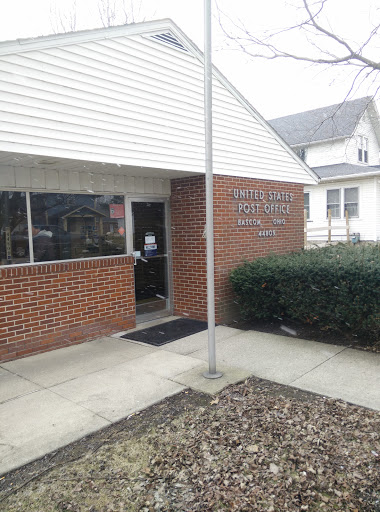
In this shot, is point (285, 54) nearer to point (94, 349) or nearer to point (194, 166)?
point (194, 166)

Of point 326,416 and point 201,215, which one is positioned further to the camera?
point 201,215

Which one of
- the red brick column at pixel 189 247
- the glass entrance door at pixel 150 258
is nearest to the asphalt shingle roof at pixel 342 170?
the red brick column at pixel 189 247

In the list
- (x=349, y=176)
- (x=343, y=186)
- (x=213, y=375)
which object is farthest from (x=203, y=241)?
(x=343, y=186)

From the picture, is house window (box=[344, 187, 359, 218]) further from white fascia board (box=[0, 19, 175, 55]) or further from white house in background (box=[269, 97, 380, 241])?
white fascia board (box=[0, 19, 175, 55])

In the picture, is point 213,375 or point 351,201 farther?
point 351,201

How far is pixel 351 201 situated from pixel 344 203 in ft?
1.17

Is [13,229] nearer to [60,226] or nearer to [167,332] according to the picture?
[60,226]

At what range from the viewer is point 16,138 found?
15.6 feet

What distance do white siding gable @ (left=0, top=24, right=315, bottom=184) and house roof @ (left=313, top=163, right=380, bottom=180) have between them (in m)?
13.4

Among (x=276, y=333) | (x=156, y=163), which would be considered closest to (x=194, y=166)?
(x=156, y=163)

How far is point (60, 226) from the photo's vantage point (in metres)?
6.26

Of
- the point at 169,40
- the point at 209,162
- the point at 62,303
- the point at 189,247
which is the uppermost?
the point at 169,40

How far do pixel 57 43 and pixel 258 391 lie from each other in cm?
481

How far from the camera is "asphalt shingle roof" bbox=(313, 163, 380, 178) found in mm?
19891
